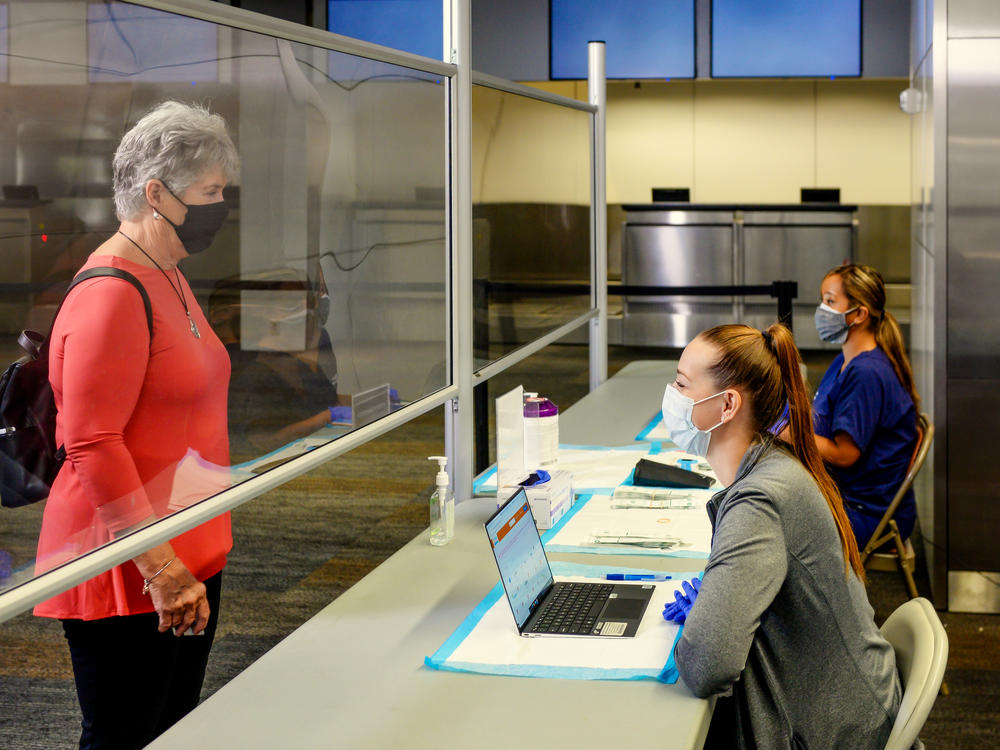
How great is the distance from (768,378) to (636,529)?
64 cm

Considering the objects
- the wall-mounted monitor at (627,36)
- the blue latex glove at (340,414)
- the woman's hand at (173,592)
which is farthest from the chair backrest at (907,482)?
the wall-mounted monitor at (627,36)

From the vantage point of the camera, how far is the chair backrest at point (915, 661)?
55.3 inches

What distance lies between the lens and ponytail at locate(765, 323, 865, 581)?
1.61m

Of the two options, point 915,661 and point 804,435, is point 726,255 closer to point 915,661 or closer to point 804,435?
point 804,435

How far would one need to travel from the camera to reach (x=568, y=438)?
129 inches

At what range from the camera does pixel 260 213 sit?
1630mm

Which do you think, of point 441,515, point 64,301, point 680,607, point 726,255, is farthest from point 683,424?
point 726,255

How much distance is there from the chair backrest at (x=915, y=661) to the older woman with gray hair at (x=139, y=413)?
1034 millimetres

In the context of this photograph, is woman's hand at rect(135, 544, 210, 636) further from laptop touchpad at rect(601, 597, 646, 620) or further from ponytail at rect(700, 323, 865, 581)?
ponytail at rect(700, 323, 865, 581)

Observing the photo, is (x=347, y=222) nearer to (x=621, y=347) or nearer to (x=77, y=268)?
(x=77, y=268)

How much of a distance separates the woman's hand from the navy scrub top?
2013 mm

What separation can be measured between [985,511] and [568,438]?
1.51m

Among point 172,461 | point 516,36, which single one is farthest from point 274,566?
point 516,36

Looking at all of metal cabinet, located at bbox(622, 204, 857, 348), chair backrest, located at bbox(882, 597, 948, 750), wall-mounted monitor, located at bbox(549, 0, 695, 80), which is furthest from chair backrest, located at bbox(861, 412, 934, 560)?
metal cabinet, located at bbox(622, 204, 857, 348)
